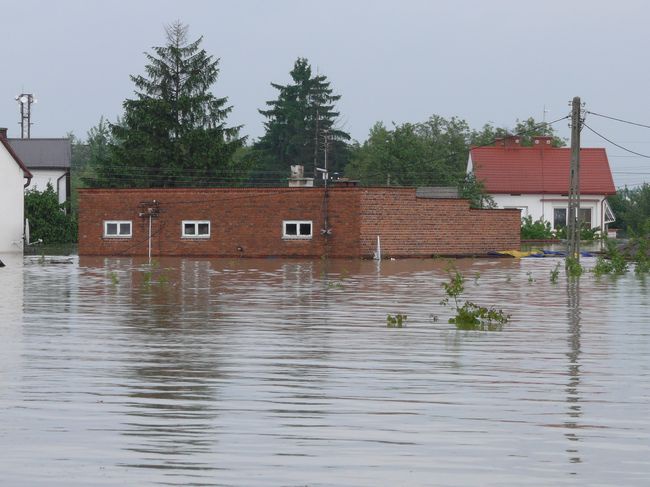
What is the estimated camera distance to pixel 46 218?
214 feet

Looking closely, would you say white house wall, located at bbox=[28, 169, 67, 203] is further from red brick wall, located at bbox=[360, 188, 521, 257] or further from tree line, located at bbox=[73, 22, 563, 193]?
red brick wall, located at bbox=[360, 188, 521, 257]

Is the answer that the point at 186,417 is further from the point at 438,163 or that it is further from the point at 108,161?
the point at 438,163

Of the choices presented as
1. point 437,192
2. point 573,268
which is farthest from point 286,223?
point 573,268

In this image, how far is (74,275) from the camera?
122 ft

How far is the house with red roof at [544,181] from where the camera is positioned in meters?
82.3

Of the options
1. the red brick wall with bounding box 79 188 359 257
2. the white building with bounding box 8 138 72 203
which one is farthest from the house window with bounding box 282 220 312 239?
the white building with bounding box 8 138 72 203

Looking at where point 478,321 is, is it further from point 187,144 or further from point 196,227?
point 187,144

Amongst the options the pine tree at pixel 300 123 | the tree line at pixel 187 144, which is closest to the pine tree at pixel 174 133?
the tree line at pixel 187 144

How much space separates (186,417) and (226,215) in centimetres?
4549

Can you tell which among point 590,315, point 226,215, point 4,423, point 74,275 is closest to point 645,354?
point 590,315

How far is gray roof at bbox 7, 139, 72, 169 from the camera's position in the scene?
82.0m

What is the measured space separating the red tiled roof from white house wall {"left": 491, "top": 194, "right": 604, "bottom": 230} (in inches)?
20.5

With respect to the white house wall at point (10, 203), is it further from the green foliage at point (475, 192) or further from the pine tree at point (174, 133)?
the green foliage at point (475, 192)

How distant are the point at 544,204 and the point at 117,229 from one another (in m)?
35.6
